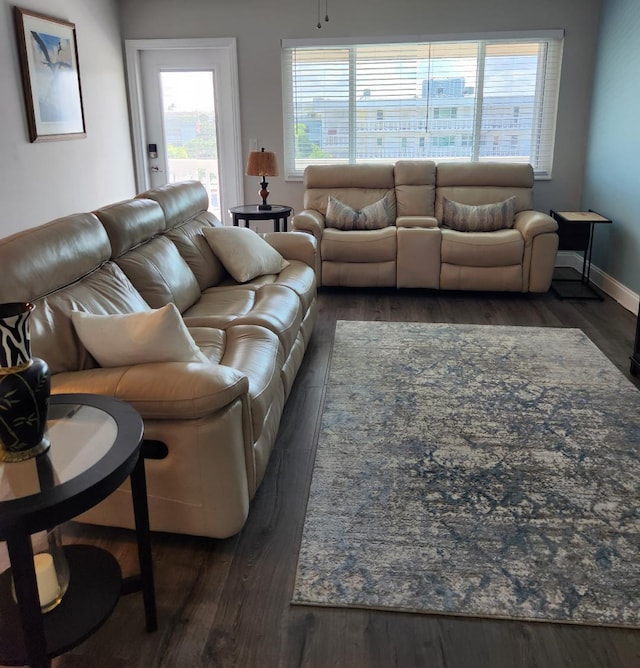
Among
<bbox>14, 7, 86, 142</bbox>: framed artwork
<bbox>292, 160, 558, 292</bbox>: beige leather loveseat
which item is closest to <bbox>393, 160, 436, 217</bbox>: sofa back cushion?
<bbox>292, 160, 558, 292</bbox>: beige leather loveseat

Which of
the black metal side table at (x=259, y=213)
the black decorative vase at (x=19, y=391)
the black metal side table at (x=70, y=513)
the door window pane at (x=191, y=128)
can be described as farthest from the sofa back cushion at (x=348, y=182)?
the black decorative vase at (x=19, y=391)

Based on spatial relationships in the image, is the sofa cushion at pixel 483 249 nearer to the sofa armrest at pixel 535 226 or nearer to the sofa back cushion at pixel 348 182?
the sofa armrest at pixel 535 226

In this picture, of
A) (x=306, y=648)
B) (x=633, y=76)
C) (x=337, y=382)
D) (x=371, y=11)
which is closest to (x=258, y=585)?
(x=306, y=648)

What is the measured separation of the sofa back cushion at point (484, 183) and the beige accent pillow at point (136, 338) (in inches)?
151

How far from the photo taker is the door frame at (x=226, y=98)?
5793mm

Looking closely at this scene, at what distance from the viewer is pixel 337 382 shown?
3416 mm

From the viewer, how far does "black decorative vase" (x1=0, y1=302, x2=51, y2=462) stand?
1404mm

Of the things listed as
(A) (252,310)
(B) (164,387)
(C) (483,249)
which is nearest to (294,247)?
(A) (252,310)

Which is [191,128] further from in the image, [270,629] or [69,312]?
[270,629]

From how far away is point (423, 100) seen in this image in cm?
584

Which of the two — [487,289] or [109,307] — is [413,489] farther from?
[487,289]

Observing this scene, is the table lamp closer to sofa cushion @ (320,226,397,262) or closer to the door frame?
sofa cushion @ (320,226,397,262)

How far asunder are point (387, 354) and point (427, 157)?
9.38 feet

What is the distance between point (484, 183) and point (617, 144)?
1065 millimetres
